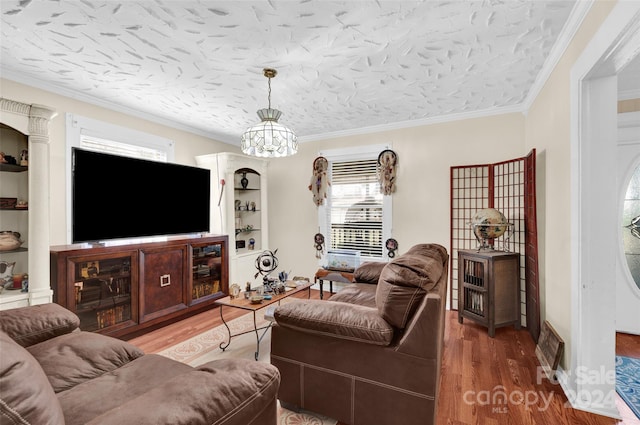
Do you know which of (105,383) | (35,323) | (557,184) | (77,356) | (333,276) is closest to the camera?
(105,383)

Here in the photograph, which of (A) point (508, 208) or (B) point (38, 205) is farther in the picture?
(A) point (508, 208)

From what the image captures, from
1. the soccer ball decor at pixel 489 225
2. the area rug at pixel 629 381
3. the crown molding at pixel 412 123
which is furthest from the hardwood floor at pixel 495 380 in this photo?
the crown molding at pixel 412 123

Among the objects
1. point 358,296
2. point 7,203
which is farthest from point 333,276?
point 7,203

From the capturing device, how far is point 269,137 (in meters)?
2.43

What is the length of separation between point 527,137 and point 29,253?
194 inches

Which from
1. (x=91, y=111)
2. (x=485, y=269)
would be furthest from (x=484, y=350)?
(x=91, y=111)

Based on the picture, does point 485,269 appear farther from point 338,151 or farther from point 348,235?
point 338,151

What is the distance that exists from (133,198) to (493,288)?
3.88 m

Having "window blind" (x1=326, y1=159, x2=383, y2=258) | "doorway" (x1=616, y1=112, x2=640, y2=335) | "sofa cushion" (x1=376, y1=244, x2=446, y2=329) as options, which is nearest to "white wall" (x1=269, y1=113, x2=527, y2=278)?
"window blind" (x1=326, y1=159, x2=383, y2=258)

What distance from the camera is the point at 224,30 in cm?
201

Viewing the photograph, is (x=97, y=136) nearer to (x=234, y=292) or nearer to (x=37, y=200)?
(x=37, y=200)

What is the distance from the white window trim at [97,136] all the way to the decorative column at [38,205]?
658 mm

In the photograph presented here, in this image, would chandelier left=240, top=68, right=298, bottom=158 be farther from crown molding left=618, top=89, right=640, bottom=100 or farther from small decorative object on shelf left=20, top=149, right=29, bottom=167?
crown molding left=618, top=89, right=640, bottom=100

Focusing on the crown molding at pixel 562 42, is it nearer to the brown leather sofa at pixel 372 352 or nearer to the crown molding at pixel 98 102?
the brown leather sofa at pixel 372 352
